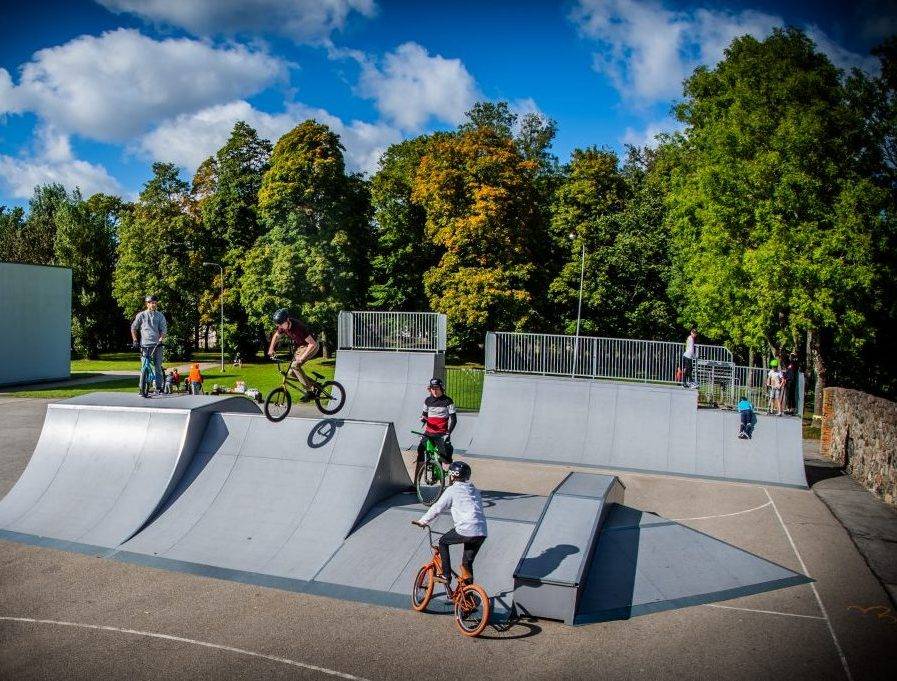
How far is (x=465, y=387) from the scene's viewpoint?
30.2 m

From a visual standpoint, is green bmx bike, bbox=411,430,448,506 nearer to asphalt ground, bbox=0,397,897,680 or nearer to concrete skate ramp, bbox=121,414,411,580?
concrete skate ramp, bbox=121,414,411,580

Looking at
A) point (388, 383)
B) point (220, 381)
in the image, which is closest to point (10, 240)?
point (220, 381)

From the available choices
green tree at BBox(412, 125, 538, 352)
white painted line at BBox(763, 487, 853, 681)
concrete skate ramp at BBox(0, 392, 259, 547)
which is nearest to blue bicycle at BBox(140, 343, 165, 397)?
concrete skate ramp at BBox(0, 392, 259, 547)

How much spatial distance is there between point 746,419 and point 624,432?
3.32 metres

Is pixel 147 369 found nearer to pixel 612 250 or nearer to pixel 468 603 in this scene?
pixel 468 603

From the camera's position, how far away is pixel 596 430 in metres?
20.3

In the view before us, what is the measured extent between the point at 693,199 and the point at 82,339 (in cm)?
5100

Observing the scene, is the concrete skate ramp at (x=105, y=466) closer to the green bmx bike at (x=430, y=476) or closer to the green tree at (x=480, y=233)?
the green bmx bike at (x=430, y=476)

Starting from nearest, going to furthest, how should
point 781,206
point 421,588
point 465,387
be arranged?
point 421,588, point 781,206, point 465,387

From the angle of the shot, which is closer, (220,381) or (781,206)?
(781,206)

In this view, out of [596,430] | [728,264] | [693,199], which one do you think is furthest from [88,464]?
[693,199]

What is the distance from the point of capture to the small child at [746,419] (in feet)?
61.4

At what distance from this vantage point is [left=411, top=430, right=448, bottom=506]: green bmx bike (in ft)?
40.1

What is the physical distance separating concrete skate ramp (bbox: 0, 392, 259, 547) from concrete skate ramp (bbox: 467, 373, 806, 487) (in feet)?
28.6
